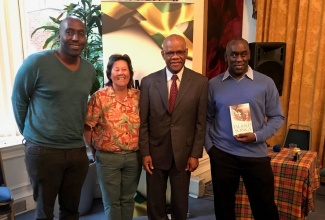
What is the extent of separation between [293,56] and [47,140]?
9.68 ft

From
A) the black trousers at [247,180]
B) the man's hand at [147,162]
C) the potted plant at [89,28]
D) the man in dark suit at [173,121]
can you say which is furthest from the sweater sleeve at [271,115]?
the potted plant at [89,28]

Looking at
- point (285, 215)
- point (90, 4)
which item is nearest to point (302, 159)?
point (285, 215)

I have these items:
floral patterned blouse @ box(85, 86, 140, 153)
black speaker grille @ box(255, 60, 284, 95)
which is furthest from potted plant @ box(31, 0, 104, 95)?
black speaker grille @ box(255, 60, 284, 95)

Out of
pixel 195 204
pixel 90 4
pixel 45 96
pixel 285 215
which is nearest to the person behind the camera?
pixel 45 96

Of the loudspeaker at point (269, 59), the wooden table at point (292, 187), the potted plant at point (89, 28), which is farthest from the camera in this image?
the loudspeaker at point (269, 59)

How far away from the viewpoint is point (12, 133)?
270 cm

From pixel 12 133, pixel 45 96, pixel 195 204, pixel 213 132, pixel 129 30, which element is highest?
pixel 129 30

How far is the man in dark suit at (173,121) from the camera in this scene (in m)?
1.86

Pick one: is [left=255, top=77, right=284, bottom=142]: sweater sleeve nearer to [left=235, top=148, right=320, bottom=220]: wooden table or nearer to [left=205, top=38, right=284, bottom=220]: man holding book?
[left=205, top=38, right=284, bottom=220]: man holding book

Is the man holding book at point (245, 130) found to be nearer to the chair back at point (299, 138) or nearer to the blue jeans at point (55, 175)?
the blue jeans at point (55, 175)

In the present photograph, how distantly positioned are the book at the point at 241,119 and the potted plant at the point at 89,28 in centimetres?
128

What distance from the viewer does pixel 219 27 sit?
137 inches

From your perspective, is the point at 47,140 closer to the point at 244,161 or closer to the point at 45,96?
the point at 45,96

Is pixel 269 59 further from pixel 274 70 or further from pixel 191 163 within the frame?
pixel 191 163
